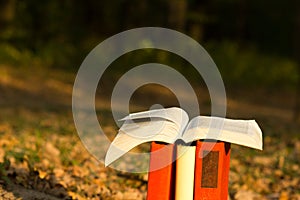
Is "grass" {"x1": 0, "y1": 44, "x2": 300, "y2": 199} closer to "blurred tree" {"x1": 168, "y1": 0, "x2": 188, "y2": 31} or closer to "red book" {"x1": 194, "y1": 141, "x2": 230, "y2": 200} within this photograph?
"red book" {"x1": 194, "y1": 141, "x2": 230, "y2": 200}

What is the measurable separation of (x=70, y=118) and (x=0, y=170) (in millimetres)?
5372

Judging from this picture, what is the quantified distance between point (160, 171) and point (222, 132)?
39 cm

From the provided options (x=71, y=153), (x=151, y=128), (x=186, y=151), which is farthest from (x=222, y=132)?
(x=71, y=153)

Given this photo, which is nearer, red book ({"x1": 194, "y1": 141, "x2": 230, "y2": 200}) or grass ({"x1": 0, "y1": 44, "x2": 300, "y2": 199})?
red book ({"x1": 194, "y1": 141, "x2": 230, "y2": 200})

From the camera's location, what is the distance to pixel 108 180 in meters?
6.16

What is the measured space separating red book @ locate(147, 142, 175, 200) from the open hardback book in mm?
65

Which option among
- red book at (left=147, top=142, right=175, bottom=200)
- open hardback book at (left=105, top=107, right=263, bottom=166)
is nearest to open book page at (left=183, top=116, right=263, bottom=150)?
open hardback book at (left=105, top=107, right=263, bottom=166)

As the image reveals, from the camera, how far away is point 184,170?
4.11 metres

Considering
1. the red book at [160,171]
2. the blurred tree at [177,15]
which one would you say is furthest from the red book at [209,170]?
the blurred tree at [177,15]

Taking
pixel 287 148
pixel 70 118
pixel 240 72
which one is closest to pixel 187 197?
pixel 287 148

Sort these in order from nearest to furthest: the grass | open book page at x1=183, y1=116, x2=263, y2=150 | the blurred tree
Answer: open book page at x1=183, y1=116, x2=263, y2=150 < the grass < the blurred tree

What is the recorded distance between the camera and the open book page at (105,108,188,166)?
409 centimetres

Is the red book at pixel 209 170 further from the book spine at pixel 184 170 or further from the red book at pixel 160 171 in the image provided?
the red book at pixel 160 171

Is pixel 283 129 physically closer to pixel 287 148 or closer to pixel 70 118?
pixel 287 148
